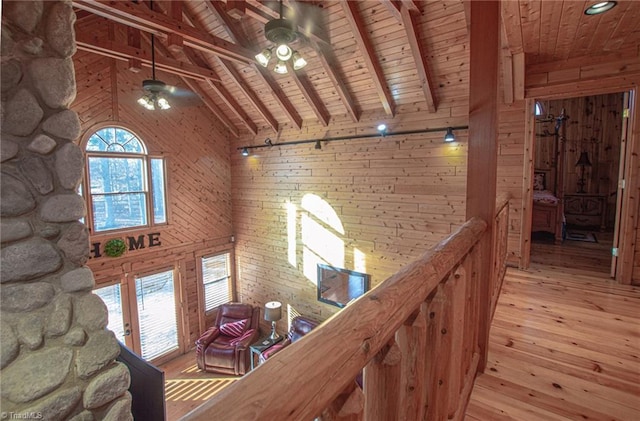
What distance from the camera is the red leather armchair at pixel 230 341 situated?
6.72 m

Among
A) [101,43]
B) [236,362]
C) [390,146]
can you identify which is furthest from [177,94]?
[236,362]

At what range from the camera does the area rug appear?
19.8ft

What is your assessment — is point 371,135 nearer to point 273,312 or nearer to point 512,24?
point 512,24

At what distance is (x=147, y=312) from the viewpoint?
6.97 metres

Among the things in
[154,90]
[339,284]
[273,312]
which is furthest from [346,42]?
[273,312]

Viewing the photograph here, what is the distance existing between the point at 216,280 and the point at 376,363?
27.1ft

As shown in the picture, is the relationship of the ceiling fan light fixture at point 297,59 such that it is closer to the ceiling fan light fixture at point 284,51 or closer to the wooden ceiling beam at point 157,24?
the ceiling fan light fixture at point 284,51

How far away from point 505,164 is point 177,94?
21.1 ft

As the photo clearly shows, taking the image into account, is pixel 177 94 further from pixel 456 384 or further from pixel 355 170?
pixel 456 384

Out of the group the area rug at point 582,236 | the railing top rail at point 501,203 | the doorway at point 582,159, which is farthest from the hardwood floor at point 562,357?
the doorway at point 582,159

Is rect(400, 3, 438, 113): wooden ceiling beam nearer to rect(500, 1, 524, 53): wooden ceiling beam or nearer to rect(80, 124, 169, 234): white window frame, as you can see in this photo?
rect(500, 1, 524, 53): wooden ceiling beam

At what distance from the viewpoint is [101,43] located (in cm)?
484

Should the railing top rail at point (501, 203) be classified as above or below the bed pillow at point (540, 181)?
below

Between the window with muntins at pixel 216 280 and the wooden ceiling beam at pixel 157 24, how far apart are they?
16.2 ft
